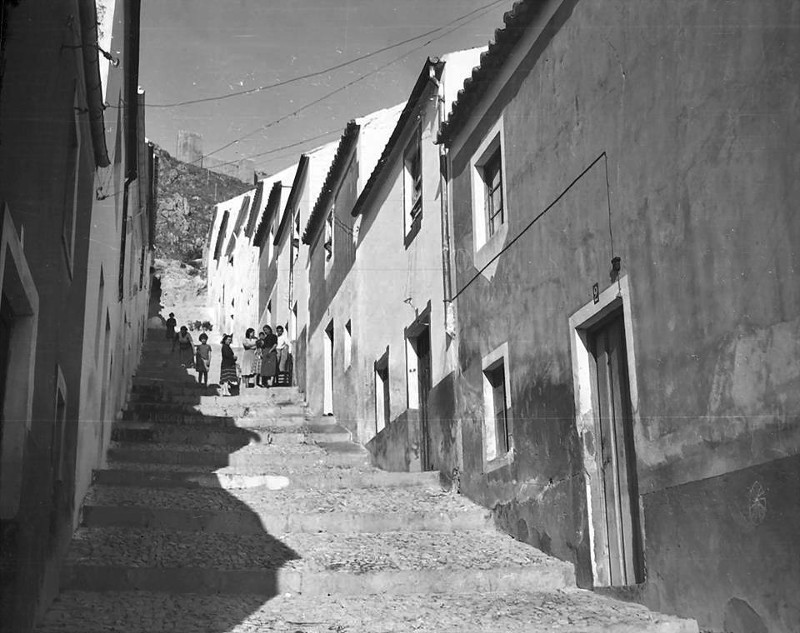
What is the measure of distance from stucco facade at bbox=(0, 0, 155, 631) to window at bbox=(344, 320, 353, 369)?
7.46 metres

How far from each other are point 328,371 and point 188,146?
4966 centimetres

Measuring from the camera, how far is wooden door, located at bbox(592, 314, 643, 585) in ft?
24.8

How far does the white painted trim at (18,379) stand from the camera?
5.15 metres

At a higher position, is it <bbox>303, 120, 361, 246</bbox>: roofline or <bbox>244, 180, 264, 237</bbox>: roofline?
<bbox>244, 180, 264, 237</bbox>: roofline

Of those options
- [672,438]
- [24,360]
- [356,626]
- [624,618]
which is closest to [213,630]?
[356,626]

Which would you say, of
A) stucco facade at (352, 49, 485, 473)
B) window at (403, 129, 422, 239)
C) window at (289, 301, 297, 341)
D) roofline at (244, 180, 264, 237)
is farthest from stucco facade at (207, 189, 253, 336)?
window at (403, 129, 422, 239)

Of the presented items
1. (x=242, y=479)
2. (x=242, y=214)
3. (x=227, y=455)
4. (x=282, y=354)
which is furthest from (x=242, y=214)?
(x=242, y=479)

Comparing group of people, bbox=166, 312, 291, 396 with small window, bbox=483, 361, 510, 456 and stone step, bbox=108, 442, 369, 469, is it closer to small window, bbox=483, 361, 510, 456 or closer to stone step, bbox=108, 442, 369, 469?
stone step, bbox=108, 442, 369, 469

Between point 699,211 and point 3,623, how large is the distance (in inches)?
187

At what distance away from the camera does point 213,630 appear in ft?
21.8

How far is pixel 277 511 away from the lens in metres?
9.99

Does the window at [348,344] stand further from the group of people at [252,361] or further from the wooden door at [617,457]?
the wooden door at [617,457]

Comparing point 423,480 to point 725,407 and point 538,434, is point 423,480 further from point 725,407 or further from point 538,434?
point 725,407

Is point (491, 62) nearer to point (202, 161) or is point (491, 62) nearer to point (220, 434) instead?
point (220, 434)
